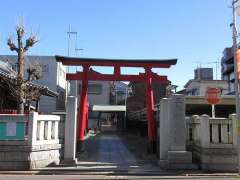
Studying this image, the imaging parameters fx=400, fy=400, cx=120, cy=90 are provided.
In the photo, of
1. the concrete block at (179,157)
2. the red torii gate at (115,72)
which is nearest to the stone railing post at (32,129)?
the concrete block at (179,157)

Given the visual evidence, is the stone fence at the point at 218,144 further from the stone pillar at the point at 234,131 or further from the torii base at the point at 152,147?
the torii base at the point at 152,147

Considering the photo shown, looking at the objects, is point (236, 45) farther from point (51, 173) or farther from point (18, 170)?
point (18, 170)

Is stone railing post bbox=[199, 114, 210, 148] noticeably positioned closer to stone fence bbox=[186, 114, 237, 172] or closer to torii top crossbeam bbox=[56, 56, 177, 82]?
stone fence bbox=[186, 114, 237, 172]

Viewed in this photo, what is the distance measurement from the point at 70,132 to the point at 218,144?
5.82m

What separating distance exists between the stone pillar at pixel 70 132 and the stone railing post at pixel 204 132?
197 inches

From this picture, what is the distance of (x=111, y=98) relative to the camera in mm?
69562

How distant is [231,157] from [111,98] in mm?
55490

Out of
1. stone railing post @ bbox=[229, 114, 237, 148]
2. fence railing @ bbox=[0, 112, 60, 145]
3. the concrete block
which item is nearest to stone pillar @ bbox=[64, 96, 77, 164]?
fence railing @ bbox=[0, 112, 60, 145]

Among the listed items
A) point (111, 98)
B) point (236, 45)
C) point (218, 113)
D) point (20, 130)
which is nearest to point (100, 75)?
point (20, 130)

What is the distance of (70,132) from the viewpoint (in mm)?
16156

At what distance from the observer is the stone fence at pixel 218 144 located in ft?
47.1

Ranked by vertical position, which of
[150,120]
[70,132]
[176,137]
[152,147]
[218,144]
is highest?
[150,120]

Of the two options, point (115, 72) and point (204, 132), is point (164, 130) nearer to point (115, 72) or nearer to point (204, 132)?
point (204, 132)

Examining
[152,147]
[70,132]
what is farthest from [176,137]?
[152,147]
